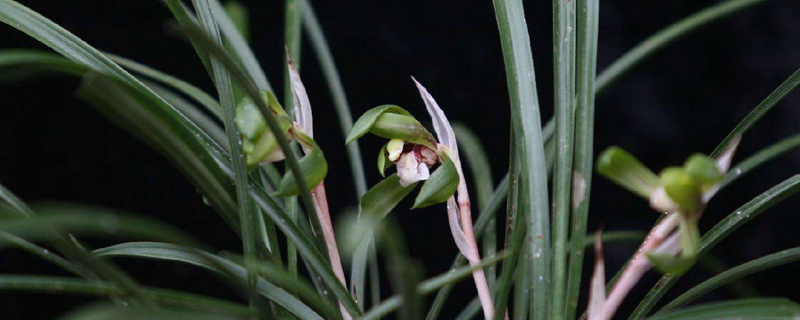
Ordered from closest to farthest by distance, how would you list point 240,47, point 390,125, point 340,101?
point 390,125 → point 240,47 → point 340,101

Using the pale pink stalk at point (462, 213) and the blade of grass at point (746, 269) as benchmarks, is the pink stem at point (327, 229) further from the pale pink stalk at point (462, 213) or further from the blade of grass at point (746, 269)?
the blade of grass at point (746, 269)

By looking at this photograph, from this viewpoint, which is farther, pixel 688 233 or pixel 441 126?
pixel 441 126

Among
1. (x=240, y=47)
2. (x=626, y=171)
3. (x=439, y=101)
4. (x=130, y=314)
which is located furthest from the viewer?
(x=439, y=101)

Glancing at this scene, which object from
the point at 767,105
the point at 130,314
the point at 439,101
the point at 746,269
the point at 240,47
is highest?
Result: the point at 439,101

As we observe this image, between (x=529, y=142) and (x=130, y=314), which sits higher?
(x=529, y=142)

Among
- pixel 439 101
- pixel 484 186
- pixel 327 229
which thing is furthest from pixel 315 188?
pixel 439 101

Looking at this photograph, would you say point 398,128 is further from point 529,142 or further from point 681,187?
point 681,187

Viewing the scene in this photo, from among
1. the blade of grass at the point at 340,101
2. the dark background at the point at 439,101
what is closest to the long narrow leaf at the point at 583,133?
the blade of grass at the point at 340,101

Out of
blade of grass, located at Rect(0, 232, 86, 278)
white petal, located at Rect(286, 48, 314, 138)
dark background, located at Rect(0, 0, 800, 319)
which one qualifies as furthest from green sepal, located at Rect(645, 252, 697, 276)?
dark background, located at Rect(0, 0, 800, 319)
